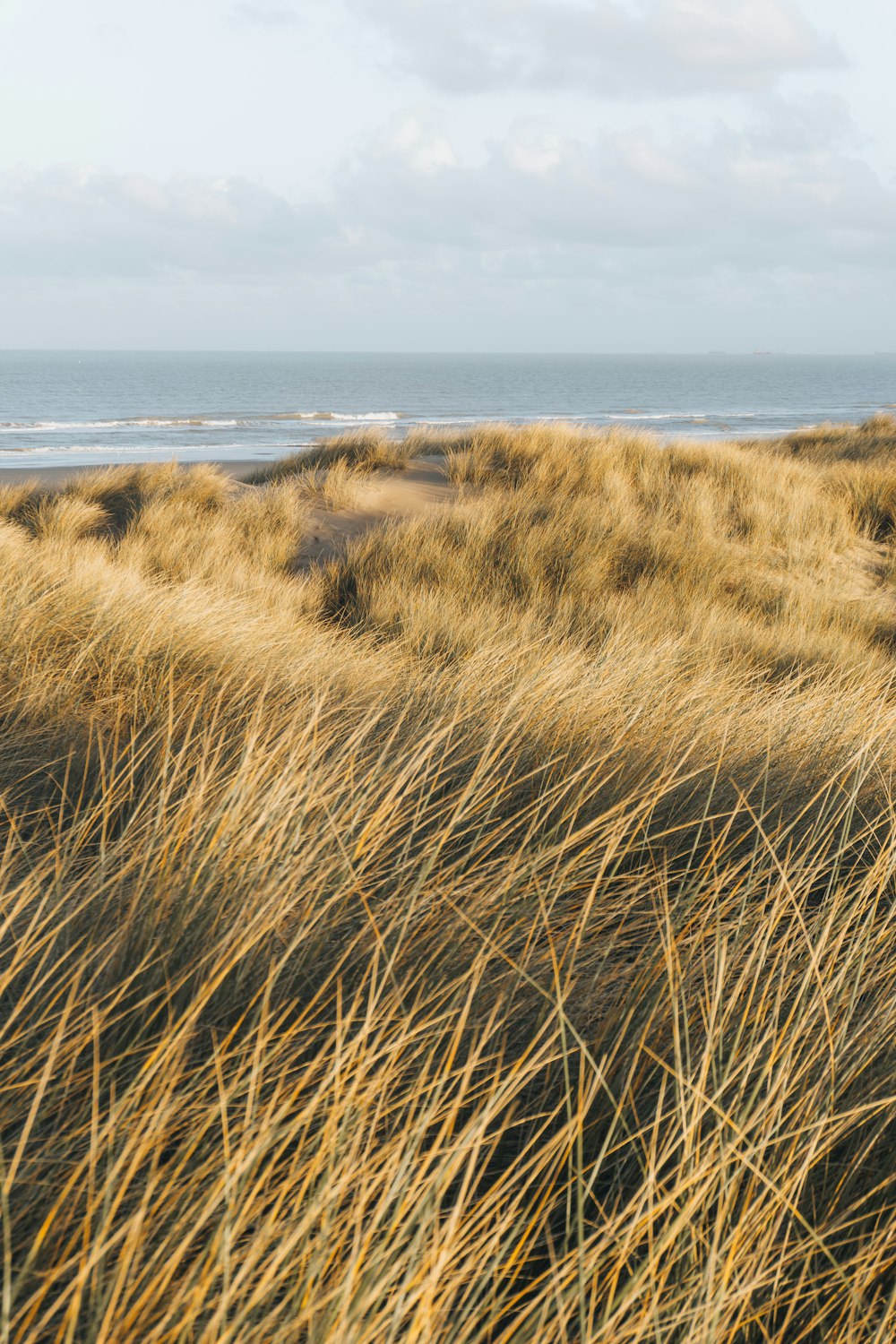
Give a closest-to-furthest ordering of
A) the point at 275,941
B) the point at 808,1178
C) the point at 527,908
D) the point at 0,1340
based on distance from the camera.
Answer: the point at 0,1340 < the point at 808,1178 < the point at 275,941 < the point at 527,908

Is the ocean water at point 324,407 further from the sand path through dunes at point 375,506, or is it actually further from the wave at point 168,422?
the sand path through dunes at point 375,506

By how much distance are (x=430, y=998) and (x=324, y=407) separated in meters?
48.5

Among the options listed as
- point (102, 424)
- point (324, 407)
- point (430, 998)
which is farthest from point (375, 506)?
point (324, 407)

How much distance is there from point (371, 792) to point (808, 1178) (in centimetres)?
108

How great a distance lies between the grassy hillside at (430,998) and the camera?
1.00m

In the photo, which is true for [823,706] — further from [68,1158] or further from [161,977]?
[68,1158]

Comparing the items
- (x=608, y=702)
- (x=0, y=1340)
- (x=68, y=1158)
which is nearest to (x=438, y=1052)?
(x=68, y=1158)

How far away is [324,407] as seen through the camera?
4756 cm

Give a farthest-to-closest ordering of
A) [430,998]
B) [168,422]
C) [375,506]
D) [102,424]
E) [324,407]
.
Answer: [324,407]
[168,422]
[102,424]
[375,506]
[430,998]

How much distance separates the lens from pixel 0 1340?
2.77 feet

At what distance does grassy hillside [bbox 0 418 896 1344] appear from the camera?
1.00 m

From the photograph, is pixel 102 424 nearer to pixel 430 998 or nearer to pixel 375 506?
pixel 375 506

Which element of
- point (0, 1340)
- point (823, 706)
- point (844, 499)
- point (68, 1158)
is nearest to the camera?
point (0, 1340)

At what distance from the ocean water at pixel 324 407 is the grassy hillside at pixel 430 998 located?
13.4 m
